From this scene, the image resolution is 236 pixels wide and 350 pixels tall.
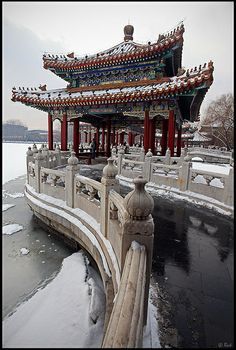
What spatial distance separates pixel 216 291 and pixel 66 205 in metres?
4.61

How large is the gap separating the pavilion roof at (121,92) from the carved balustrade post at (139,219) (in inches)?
300

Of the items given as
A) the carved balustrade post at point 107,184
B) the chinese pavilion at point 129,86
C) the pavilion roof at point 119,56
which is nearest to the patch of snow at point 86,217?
the carved balustrade post at point 107,184

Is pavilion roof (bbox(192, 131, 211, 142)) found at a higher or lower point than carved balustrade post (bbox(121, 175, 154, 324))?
higher

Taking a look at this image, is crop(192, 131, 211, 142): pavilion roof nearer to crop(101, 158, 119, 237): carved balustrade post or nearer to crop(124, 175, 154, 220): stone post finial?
crop(101, 158, 119, 237): carved balustrade post

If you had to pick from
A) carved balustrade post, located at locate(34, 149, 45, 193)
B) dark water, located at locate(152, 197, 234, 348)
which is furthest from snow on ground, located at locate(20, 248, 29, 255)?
dark water, located at locate(152, 197, 234, 348)

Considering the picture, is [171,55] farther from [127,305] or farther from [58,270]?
[127,305]

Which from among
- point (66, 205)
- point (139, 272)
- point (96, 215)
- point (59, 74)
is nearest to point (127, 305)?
point (139, 272)

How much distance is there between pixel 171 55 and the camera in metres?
11.3

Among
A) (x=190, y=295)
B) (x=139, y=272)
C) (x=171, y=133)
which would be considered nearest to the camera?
(x=139, y=272)

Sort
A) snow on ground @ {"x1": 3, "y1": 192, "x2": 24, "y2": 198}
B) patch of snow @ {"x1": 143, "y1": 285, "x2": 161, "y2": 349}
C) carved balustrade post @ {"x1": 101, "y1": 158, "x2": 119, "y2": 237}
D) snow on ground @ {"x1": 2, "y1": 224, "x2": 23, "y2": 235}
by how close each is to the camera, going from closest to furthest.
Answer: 1. patch of snow @ {"x1": 143, "y1": 285, "x2": 161, "y2": 349}
2. carved balustrade post @ {"x1": 101, "y1": 158, "x2": 119, "y2": 237}
3. snow on ground @ {"x1": 2, "y1": 224, "x2": 23, "y2": 235}
4. snow on ground @ {"x1": 3, "y1": 192, "x2": 24, "y2": 198}

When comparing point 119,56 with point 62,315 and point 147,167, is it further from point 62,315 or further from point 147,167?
point 62,315

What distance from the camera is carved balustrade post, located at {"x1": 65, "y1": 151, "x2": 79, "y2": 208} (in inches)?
229

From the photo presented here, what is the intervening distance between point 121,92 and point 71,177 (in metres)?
6.72

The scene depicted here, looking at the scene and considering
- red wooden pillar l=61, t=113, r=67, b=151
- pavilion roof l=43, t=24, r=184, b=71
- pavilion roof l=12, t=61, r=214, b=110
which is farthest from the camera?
red wooden pillar l=61, t=113, r=67, b=151
